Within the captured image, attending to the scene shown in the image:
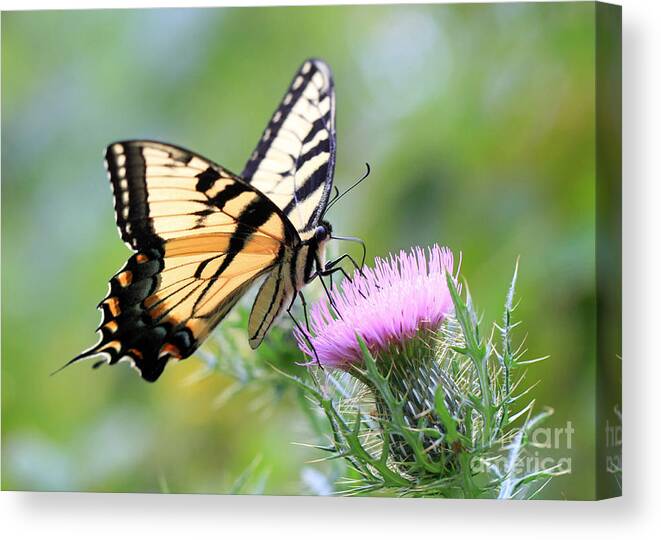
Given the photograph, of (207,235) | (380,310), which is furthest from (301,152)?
(380,310)

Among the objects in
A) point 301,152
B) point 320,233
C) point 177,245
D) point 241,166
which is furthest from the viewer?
point 241,166

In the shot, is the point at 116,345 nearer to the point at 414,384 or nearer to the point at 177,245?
the point at 177,245

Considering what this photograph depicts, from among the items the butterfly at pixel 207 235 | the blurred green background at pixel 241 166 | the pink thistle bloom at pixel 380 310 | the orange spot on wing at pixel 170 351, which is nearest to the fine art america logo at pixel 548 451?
the blurred green background at pixel 241 166

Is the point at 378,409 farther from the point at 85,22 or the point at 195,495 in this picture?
the point at 85,22

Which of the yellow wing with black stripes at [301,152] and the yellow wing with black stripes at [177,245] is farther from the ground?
the yellow wing with black stripes at [301,152]

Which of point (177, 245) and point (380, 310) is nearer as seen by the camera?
point (380, 310)

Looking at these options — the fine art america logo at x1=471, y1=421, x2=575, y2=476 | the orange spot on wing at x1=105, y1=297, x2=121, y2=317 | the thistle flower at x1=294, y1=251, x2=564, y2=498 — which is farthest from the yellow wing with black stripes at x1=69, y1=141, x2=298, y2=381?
the fine art america logo at x1=471, y1=421, x2=575, y2=476

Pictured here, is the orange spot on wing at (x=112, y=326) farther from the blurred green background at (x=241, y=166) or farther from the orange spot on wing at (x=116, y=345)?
the blurred green background at (x=241, y=166)
